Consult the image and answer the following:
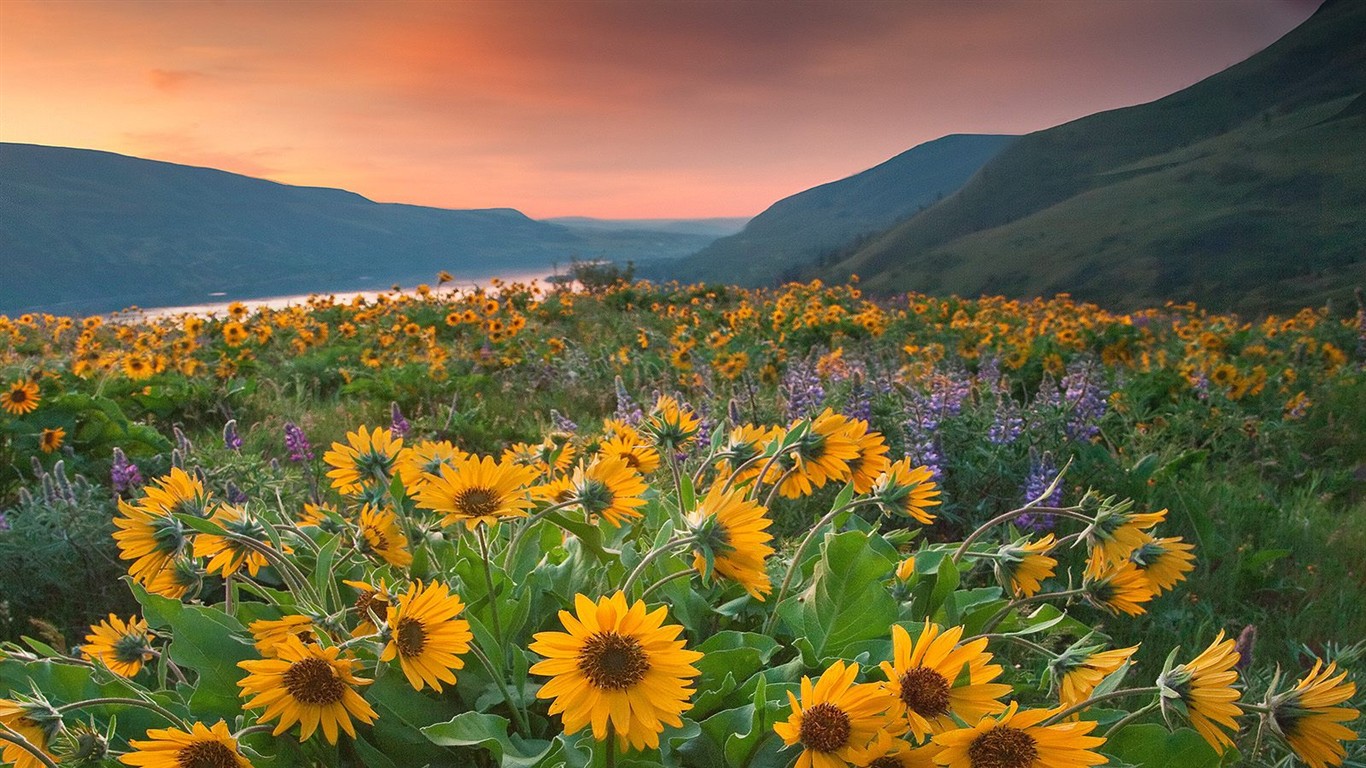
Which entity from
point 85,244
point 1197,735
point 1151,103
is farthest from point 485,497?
point 1151,103

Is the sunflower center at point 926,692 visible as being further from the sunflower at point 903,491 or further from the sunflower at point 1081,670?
the sunflower at point 903,491

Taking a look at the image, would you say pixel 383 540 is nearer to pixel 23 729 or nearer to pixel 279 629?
pixel 279 629

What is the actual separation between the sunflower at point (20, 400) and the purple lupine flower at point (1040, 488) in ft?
14.0

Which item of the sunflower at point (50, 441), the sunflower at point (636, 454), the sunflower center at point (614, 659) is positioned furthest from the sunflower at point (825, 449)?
the sunflower at point (50, 441)

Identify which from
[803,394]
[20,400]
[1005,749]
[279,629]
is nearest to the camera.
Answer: [1005,749]

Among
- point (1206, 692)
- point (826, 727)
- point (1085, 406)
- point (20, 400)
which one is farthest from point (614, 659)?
point (20, 400)

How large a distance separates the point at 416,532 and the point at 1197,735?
1455 millimetres

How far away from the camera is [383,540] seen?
153 centimetres

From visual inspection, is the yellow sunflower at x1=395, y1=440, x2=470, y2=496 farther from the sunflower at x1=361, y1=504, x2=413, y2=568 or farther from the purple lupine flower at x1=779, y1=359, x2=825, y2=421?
the purple lupine flower at x1=779, y1=359, x2=825, y2=421

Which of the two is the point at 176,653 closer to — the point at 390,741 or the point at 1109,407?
the point at 390,741

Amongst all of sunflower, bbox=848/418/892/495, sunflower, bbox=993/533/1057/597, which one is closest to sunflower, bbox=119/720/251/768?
sunflower, bbox=848/418/892/495

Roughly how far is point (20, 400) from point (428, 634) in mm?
3679

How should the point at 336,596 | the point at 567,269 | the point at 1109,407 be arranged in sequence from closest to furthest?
1. the point at 336,596
2. the point at 1109,407
3. the point at 567,269

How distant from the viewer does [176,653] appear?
1.21m
